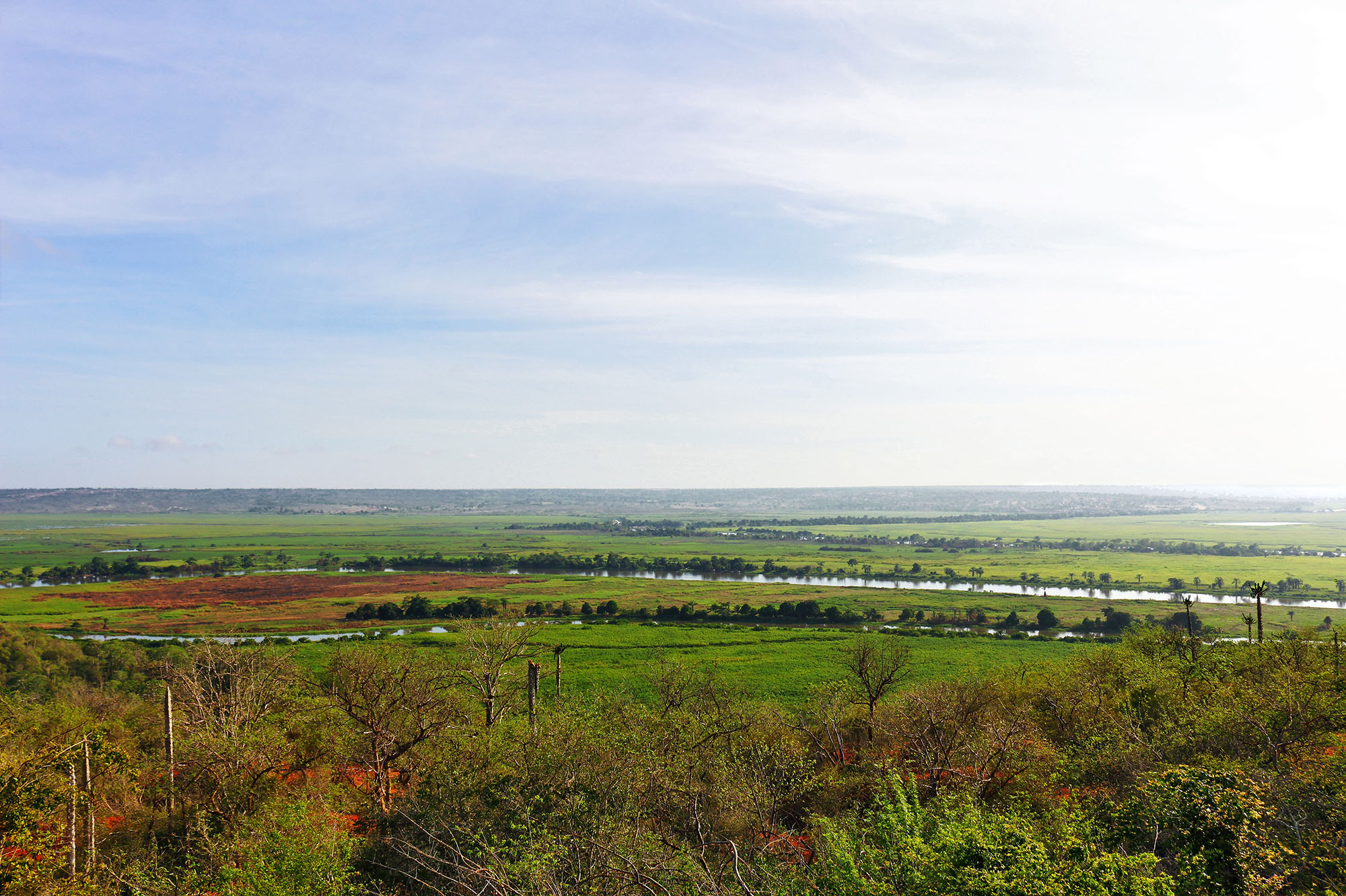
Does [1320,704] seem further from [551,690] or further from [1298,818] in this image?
[551,690]

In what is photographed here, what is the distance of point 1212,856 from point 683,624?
244 feet

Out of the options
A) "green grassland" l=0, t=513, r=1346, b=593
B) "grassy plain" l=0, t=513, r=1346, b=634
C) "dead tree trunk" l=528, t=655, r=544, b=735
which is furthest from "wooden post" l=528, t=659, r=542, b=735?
"green grassland" l=0, t=513, r=1346, b=593

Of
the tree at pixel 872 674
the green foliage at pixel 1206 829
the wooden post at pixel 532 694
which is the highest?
the green foliage at pixel 1206 829

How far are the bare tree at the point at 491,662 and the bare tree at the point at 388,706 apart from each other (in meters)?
2.32

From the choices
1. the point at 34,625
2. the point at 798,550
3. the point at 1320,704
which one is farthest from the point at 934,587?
the point at 34,625

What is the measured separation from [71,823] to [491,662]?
16769mm

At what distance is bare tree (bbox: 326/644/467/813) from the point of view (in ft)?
76.1

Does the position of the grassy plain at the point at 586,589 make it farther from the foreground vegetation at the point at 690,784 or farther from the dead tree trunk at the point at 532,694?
the dead tree trunk at the point at 532,694

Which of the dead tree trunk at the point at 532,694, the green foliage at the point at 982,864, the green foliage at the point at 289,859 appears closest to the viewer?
the green foliage at the point at 982,864

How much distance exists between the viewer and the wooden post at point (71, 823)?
56.1 ft

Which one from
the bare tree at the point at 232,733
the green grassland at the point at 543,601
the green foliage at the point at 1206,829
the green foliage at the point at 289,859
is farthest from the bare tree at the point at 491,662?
the green grassland at the point at 543,601

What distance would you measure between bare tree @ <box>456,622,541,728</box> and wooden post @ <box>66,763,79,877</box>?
527 inches

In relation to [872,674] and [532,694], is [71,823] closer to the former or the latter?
[532,694]

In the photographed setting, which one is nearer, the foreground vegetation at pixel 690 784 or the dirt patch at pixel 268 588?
the foreground vegetation at pixel 690 784
